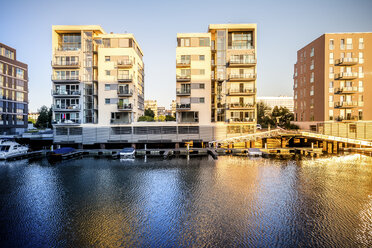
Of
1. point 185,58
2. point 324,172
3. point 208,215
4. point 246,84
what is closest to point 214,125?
point 246,84

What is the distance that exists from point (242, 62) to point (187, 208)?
1425 inches

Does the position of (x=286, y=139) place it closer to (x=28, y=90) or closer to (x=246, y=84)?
(x=246, y=84)

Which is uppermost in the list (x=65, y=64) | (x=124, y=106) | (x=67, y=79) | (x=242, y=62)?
(x=242, y=62)

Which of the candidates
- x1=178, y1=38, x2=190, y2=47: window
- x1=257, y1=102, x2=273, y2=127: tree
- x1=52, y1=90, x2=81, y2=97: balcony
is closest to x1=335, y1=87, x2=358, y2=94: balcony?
x1=257, y1=102, x2=273, y2=127: tree

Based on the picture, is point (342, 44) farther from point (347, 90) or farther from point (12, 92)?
point (12, 92)

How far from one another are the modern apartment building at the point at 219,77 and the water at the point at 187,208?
60.0ft

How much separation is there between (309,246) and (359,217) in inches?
250

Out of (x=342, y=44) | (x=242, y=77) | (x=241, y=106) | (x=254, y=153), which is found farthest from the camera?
(x=342, y=44)

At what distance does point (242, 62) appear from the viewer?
147 ft

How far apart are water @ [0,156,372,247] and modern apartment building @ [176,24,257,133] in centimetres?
1828

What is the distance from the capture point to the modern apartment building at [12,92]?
61.9m

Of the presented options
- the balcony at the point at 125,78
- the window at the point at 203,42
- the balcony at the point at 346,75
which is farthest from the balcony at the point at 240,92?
the balcony at the point at 125,78

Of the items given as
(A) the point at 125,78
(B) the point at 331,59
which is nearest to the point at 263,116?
(B) the point at 331,59

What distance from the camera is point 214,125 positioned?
4528 cm
